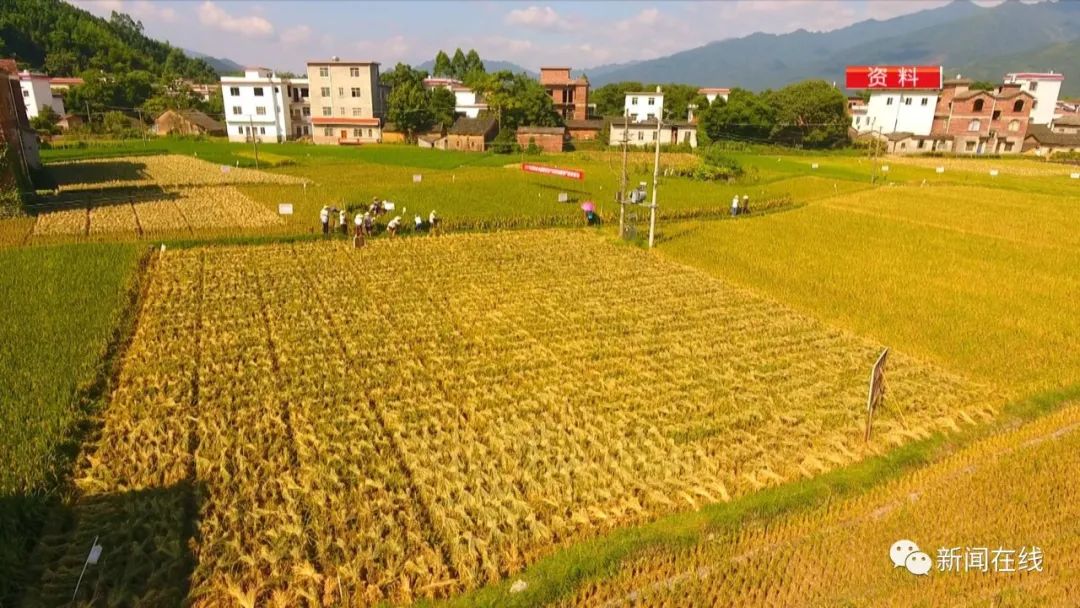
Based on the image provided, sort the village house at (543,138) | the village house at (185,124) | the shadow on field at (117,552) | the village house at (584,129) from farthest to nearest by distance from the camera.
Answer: the village house at (584,129), the village house at (185,124), the village house at (543,138), the shadow on field at (117,552)

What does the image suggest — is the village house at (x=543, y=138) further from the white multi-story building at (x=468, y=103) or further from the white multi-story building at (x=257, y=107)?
the white multi-story building at (x=257, y=107)

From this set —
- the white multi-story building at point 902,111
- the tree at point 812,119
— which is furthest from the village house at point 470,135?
the white multi-story building at point 902,111

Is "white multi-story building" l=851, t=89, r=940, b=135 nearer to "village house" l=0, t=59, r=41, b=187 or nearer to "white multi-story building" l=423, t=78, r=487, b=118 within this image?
"white multi-story building" l=423, t=78, r=487, b=118

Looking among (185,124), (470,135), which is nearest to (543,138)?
(470,135)

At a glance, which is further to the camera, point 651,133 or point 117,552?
point 651,133

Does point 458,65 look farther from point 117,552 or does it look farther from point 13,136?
point 117,552

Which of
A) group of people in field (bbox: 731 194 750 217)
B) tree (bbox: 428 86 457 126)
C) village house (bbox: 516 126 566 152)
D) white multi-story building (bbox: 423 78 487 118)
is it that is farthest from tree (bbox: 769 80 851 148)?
group of people in field (bbox: 731 194 750 217)

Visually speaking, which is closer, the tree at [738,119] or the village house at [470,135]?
the village house at [470,135]
